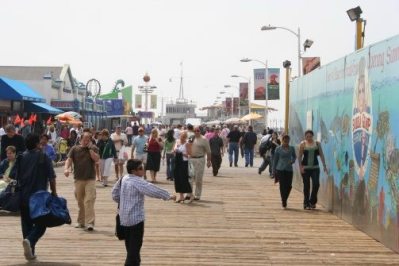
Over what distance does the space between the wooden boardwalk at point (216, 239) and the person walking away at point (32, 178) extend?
14.3 inches

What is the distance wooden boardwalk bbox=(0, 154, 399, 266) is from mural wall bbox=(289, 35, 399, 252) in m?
0.37

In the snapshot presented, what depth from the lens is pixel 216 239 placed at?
34.5 feet

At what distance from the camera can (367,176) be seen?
36.7 ft

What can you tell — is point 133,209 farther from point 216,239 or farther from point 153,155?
point 153,155

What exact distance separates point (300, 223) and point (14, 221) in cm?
495

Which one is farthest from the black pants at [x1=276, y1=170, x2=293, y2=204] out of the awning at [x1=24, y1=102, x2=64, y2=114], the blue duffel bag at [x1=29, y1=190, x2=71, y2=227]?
the awning at [x1=24, y1=102, x2=64, y2=114]

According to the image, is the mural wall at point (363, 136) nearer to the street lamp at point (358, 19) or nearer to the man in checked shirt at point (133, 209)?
the street lamp at point (358, 19)

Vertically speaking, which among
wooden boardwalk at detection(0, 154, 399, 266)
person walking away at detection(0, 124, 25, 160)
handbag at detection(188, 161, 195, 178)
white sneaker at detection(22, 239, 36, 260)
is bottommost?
wooden boardwalk at detection(0, 154, 399, 266)

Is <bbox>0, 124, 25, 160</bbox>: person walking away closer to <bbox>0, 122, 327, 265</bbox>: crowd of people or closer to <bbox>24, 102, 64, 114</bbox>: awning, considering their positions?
<bbox>0, 122, 327, 265</bbox>: crowd of people

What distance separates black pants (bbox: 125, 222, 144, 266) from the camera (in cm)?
749

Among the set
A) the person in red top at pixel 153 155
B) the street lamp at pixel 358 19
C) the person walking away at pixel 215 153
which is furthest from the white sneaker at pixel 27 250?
the person walking away at pixel 215 153

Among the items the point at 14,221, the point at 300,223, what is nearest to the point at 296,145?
→ the point at 300,223

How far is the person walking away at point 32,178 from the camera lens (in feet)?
28.5

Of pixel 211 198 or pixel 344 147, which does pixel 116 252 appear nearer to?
pixel 344 147
